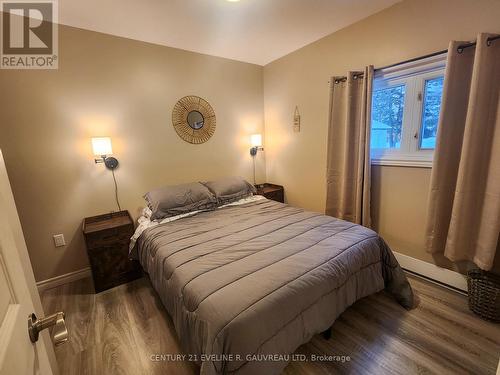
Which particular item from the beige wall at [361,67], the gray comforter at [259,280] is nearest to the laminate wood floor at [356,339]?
the gray comforter at [259,280]

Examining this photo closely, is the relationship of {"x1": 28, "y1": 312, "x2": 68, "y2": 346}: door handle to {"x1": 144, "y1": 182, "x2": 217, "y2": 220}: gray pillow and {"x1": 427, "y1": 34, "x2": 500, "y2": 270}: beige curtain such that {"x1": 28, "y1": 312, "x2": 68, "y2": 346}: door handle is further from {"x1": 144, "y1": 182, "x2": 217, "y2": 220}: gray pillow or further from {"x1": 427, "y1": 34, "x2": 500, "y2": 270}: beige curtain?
{"x1": 427, "y1": 34, "x2": 500, "y2": 270}: beige curtain

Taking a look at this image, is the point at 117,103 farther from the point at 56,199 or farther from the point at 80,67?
the point at 56,199

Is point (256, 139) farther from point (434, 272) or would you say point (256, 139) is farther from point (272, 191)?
point (434, 272)

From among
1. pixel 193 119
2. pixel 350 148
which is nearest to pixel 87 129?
pixel 193 119

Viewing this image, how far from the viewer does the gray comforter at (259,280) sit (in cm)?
108

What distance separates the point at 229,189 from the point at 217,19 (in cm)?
170

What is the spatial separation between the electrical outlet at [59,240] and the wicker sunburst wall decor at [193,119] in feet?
5.32

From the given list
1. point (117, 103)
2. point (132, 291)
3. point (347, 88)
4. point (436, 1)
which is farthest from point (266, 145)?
point (132, 291)

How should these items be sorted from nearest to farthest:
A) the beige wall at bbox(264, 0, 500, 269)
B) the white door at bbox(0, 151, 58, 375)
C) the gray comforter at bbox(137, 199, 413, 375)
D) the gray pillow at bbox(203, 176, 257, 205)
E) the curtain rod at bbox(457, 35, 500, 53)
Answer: the white door at bbox(0, 151, 58, 375) → the gray comforter at bbox(137, 199, 413, 375) → the curtain rod at bbox(457, 35, 500, 53) → the beige wall at bbox(264, 0, 500, 269) → the gray pillow at bbox(203, 176, 257, 205)

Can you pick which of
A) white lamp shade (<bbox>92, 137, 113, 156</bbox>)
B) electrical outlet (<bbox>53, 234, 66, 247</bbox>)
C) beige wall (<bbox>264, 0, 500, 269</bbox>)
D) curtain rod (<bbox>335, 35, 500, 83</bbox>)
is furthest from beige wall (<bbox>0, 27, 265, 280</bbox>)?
curtain rod (<bbox>335, 35, 500, 83</bbox>)

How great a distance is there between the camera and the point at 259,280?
1.26 meters

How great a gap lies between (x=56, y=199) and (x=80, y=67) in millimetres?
1290

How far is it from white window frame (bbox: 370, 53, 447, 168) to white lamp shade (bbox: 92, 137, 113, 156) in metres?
2.70

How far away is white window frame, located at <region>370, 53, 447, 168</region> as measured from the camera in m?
1.95
